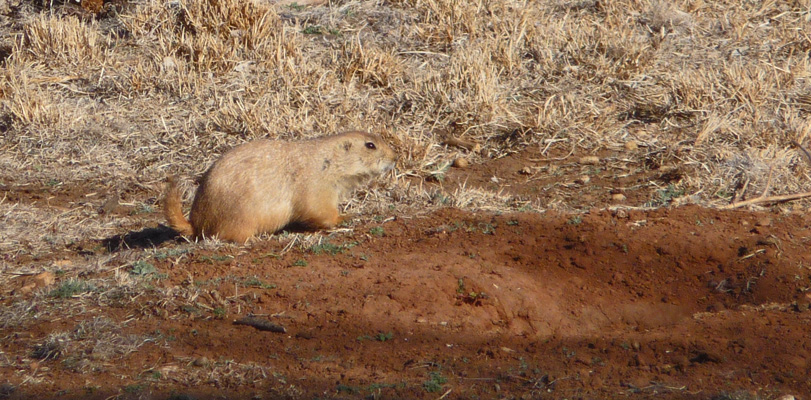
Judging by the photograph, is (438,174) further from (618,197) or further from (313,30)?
(313,30)

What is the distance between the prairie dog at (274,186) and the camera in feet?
19.2

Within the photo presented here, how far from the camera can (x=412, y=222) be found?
6.09 meters

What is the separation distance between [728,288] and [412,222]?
6.86 feet

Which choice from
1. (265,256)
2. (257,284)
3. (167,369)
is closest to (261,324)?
(257,284)

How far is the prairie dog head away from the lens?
6391 millimetres

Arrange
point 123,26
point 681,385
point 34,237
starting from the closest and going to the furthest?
point 681,385 < point 34,237 < point 123,26

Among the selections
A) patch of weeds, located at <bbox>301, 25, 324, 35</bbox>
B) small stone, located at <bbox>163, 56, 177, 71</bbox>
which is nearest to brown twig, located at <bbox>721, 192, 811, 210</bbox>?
patch of weeds, located at <bbox>301, 25, 324, 35</bbox>

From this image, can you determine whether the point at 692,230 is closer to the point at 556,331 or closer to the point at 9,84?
the point at 556,331

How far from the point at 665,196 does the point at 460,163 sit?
1764mm

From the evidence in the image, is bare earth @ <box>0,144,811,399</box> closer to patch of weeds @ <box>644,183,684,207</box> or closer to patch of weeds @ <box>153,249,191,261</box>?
patch of weeds @ <box>153,249,191,261</box>

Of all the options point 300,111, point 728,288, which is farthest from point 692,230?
point 300,111

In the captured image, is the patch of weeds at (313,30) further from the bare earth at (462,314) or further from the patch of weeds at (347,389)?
the patch of weeds at (347,389)

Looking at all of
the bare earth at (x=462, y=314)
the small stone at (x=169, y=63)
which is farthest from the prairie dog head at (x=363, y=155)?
the small stone at (x=169, y=63)

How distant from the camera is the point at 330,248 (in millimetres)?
5531
